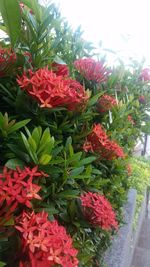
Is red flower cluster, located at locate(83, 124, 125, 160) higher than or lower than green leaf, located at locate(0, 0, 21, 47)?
lower

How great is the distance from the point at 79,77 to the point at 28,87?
0.76m

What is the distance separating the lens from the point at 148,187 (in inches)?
183

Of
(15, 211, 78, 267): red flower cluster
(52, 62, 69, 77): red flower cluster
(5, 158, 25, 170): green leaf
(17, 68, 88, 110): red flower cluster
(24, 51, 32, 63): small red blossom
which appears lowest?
(15, 211, 78, 267): red flower cluster

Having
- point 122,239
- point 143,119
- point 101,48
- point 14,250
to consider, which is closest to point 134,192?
point 143,119

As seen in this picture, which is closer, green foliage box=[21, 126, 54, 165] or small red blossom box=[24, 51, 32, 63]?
green foliage box=[21, 126, 54, 165]

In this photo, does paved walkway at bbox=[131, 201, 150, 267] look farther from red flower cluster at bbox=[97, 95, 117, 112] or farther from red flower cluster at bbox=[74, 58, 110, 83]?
red flower cluster at bbox=[74, 58, 110, 83]

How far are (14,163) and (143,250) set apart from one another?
3.09 m

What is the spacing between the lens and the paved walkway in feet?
11.3

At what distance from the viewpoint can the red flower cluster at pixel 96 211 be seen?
126 centimetres

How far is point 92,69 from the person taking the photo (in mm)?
1754

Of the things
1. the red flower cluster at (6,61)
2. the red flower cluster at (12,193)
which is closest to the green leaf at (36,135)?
the red flower cluster at (12,193)

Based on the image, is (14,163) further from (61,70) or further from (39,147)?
(61,70)

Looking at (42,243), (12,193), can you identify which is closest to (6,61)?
(12,193)

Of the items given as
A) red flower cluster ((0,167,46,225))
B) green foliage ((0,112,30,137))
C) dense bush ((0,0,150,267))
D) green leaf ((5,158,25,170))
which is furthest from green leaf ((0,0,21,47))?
red flower cluster ((0,167,46,225))
